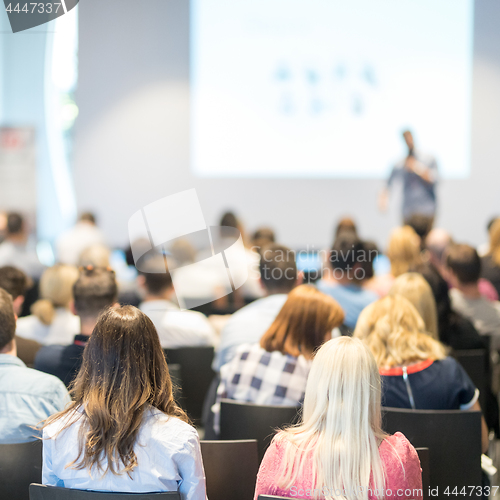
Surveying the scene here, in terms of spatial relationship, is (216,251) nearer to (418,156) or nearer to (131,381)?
(131,381)

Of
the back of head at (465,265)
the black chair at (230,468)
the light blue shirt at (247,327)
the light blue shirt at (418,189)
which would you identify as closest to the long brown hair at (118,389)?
the black chair at (230,468)

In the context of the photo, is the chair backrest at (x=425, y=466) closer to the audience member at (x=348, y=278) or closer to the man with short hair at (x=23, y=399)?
the man with short hair at (x=23, y=399)

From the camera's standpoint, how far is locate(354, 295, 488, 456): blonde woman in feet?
6.30

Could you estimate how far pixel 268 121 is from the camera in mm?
6262

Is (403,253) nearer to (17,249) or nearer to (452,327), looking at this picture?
(452,327)

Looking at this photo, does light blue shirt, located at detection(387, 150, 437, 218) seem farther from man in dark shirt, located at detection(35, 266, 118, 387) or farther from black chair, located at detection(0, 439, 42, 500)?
black chair, located at detection(0, 439, 42, 500)

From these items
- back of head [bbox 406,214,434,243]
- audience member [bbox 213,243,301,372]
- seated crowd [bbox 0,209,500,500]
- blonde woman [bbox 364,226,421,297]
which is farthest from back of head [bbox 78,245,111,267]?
back of head [bbox 406,214,434,243]

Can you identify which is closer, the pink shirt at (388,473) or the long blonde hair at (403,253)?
the pink shirt at (388,473)

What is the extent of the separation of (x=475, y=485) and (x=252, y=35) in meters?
5.29

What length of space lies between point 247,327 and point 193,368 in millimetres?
466

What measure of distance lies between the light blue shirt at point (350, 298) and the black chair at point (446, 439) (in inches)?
48.1

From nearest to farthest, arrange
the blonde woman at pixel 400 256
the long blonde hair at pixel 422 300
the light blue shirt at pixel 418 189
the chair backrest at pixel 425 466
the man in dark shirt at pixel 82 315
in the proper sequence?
the chair backrest at pixel 425 466
the man in dark shirt at pixel 82 315
the long blonde hair at pixel 422 300
the blonde woman at pixel 400 256
the light blue shirt at pixel 418 189

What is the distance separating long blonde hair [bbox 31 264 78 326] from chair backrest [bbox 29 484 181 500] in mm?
1701

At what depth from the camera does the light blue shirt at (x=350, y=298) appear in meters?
3.08
